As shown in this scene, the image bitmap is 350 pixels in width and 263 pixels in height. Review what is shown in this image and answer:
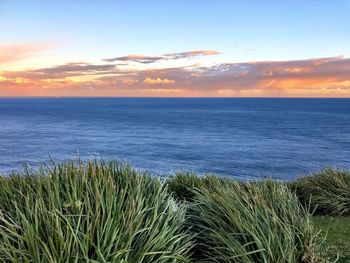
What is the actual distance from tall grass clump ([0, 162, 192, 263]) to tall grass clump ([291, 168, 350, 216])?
575 cm

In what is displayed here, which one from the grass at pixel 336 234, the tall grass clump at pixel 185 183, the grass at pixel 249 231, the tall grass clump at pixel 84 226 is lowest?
the grass at pixel 336 234

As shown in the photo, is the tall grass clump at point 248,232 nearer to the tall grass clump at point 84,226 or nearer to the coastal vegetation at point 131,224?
the coastal vegetation at point 131,224

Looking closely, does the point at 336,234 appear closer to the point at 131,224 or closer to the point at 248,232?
the point at 248,232

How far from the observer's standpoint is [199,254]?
17.9 ft

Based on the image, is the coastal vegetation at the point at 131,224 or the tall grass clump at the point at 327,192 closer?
the coastal vegetation at the point at 131,224

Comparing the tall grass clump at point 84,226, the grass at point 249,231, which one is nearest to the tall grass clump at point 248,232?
the grass at point 249,231

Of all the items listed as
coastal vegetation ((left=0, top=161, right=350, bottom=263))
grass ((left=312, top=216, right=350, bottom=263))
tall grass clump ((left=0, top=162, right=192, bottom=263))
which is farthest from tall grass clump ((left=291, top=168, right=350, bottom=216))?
tall grass clump ((left=0, top=162, right=192, bottom=263))

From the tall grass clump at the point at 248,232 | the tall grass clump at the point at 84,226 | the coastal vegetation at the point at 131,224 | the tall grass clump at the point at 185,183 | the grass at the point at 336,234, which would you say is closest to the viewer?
the tall grass clump at the point at 84,226

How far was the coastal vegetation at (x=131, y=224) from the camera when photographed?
4055 mm

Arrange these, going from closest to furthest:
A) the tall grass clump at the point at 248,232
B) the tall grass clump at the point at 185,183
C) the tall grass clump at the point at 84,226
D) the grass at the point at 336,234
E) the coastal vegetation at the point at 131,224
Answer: the tall grass clump at the point at 84,226 → the coastal vegetation at the point at 131,224 → the tall grass clump at the point at 248,232 → the grass at the point at 336,234 → the tall grass clump at the point at 185,183

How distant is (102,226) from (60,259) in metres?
0.67

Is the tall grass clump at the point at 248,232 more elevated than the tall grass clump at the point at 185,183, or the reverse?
the tall grass clump at the point at 248,232

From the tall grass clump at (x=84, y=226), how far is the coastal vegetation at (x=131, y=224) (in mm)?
11

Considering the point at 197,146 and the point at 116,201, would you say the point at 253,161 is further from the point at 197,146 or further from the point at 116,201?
the point at 116,201
